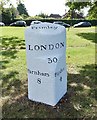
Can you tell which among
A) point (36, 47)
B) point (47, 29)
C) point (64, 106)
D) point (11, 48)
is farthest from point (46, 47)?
point (11, 48)

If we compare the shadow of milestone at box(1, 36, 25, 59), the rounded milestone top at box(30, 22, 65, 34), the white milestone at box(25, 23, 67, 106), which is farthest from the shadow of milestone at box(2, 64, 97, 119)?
the shadow of milestone at box(1, 36, 25, 59)

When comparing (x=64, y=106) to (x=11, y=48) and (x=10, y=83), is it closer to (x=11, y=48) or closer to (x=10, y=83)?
(x=10, y=83)

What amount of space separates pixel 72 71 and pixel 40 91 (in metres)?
2.60

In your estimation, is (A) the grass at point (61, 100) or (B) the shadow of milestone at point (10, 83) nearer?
(A) the grass at point (61, 100)

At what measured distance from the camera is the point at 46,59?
15.5 ft

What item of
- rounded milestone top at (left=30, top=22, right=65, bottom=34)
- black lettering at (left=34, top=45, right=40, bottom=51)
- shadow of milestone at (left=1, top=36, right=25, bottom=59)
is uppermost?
rounded milestone top at (left=30, top=22, right=65, bottom=34)

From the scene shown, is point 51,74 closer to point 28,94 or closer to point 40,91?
point 40,91

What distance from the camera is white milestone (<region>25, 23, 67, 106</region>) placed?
4.66 metres

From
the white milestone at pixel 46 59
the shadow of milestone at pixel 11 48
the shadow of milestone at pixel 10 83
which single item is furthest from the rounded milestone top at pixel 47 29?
the shadow of milestone at pixel 11 48

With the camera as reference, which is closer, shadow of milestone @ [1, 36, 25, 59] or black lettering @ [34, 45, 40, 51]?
black lettering @ [34, 45, 40, 51]

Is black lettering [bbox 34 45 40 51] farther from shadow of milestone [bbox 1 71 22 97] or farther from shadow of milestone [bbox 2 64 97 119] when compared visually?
shadow of milestone [bbox 1 71 22 97]

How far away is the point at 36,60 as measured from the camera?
15.8 feet

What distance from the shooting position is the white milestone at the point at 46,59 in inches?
184

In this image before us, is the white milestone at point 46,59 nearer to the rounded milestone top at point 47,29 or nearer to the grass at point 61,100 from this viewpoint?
the rounded milestone top at point 47,29
